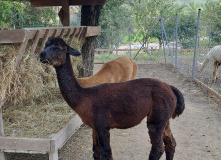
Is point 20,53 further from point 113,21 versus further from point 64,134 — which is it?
point 113,21

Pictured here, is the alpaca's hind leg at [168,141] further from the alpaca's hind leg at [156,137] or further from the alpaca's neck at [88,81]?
the alpaca's neck at [88,81]

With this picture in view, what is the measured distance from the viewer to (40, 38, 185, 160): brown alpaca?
9.47ft

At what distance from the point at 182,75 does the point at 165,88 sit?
26.1 ft

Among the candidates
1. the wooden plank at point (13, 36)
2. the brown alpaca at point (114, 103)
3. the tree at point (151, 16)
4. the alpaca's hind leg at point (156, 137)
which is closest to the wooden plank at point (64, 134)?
the brown alpaca at point (114, 103)

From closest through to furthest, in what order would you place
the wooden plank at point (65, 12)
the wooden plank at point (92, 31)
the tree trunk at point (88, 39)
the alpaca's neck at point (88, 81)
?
the alpaca's neck at point (88, 81), the wooden plank at point (92, 31), the wooden plank at point (65, 12), the tree trunk at point (88, 39)

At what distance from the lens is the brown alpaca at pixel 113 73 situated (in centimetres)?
496

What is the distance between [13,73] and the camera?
3297 millimetres

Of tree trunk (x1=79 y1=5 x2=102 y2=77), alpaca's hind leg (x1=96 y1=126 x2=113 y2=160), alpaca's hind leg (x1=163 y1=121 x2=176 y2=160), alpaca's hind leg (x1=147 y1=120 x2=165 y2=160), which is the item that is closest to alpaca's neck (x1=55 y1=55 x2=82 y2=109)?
alpaca's hind leg (x1=96 y1=126 x2=113 y2=160)

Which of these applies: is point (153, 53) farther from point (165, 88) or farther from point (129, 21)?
point (165, 88)

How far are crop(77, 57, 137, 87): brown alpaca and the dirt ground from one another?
42.5 inches

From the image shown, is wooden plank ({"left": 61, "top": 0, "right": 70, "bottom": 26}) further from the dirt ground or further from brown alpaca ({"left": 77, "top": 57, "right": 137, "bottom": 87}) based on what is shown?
the dirt ground

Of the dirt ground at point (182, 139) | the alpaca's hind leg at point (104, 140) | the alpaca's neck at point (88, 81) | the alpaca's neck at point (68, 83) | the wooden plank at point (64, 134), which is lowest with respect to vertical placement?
the dirt ground at point (182, 139)

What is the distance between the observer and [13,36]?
3037 mm

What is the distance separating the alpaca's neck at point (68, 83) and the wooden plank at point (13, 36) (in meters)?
0.64
